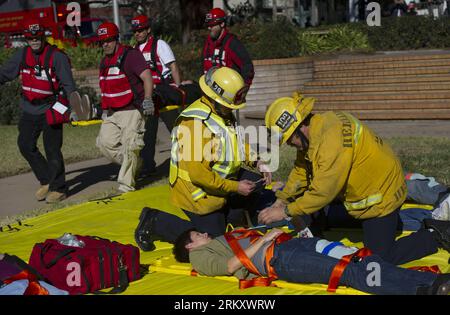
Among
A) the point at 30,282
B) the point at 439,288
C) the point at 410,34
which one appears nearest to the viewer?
the point at 439,288

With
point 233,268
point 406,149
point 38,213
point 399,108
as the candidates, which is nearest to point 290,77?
point 399,108

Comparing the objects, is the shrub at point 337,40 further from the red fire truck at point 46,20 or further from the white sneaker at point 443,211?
the white sneaker at point 443,211

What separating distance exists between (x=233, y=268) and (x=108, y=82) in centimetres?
409

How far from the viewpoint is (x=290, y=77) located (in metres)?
17.1

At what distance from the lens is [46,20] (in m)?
24.7

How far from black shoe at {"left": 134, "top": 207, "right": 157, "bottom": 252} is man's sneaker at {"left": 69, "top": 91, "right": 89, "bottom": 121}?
2462 mm

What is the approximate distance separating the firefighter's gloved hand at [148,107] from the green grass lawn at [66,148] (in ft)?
11.7

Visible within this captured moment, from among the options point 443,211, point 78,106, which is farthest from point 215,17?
point 443,211

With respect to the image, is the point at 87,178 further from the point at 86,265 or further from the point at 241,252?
the point at 241,252

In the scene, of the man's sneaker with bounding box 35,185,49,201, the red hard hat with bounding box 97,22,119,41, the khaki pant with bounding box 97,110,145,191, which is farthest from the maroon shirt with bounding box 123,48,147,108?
the man's sneaker with bounding box 35,185,49,201

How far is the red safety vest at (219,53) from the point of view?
1052 cm

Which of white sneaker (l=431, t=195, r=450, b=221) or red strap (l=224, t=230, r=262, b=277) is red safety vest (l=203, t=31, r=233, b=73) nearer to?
white sneaker (l=431, t=195, r=450, b=221)

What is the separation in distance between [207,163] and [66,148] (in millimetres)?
7705

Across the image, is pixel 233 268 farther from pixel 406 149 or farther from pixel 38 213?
pixel 406 149
